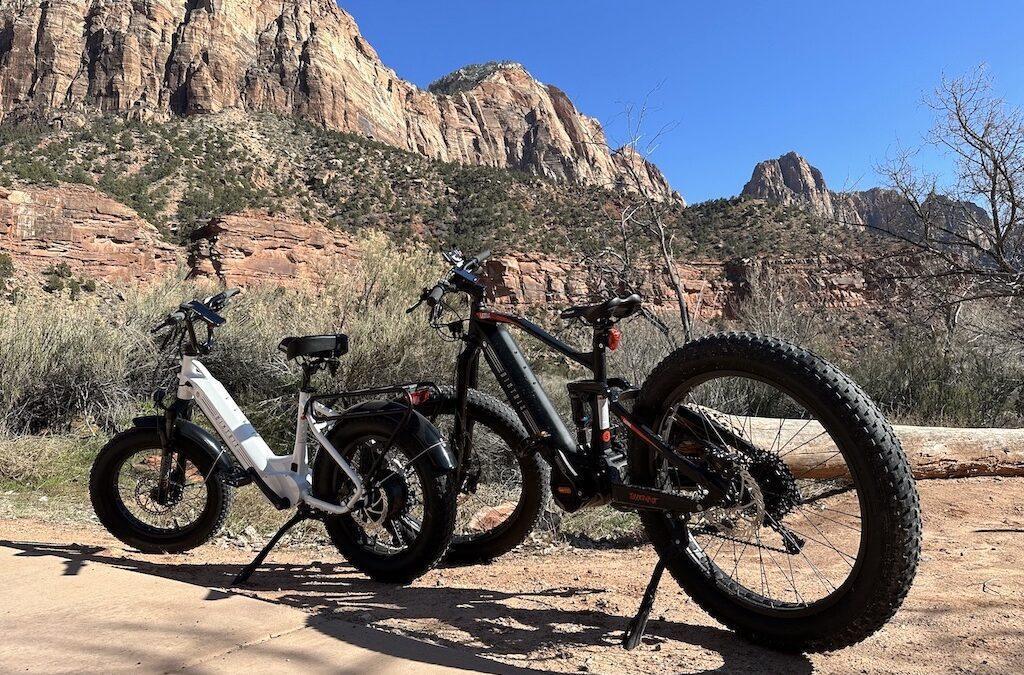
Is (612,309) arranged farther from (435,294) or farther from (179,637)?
(179,637)

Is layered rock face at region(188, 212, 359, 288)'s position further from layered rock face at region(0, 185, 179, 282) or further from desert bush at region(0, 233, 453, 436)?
desert bush at region(0, 233, 453, 436)

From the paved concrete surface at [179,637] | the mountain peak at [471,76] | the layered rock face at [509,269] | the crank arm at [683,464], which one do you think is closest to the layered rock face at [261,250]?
the layered rock face at [509,269]

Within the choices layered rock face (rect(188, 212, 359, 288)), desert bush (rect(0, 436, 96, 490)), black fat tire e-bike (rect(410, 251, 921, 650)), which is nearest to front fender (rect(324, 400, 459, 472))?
black fat tire e-bike (rect(410, 251, 921, 650))

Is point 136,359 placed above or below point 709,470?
above

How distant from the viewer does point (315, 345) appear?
10.8 ft

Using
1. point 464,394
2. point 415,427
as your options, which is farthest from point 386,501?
point 464,394

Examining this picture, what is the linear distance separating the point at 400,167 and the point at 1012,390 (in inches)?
1759

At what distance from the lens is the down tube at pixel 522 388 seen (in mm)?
2873

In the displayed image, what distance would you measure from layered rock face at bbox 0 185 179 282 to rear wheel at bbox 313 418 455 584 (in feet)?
89.2

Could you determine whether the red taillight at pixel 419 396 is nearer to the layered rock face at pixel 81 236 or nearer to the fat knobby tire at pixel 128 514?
the fat knobby tire at pixel 128 514

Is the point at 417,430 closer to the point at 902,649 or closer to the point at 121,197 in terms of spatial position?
the point at 902,649

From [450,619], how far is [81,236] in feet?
109

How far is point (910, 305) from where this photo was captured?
1220 cm

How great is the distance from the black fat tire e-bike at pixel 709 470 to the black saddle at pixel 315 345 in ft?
1.70
